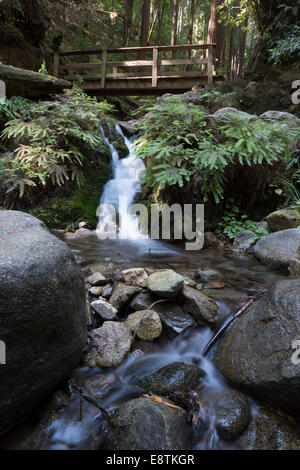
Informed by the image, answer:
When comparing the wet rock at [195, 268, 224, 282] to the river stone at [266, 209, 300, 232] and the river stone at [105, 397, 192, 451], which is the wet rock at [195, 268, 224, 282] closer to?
the river stone at [105, 397, 192, 451]

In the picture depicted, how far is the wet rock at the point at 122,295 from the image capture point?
115 inches

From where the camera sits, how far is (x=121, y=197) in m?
6.95

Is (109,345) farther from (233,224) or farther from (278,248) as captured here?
(233,224)

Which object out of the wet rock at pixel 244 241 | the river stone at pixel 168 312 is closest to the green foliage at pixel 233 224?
the wet rock at pixel 244 241

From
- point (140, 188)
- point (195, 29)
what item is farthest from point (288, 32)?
point (195, 29)

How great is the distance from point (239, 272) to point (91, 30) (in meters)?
21.4

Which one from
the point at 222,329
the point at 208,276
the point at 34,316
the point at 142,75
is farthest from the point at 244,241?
the point at 142,75

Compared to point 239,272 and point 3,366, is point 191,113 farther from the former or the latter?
point 3,366

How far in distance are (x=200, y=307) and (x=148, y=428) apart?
129 centimetres

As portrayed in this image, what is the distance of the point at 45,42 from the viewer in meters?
11.7

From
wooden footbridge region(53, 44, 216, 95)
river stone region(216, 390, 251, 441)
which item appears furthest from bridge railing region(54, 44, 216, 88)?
river stone region(216, 390, 251, 441)

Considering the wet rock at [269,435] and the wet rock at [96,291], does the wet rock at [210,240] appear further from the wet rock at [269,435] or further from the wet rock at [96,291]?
the wet rock at [269,435]

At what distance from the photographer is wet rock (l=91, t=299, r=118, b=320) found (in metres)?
2.72

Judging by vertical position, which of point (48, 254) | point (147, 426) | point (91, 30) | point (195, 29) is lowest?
point (147, 426)
